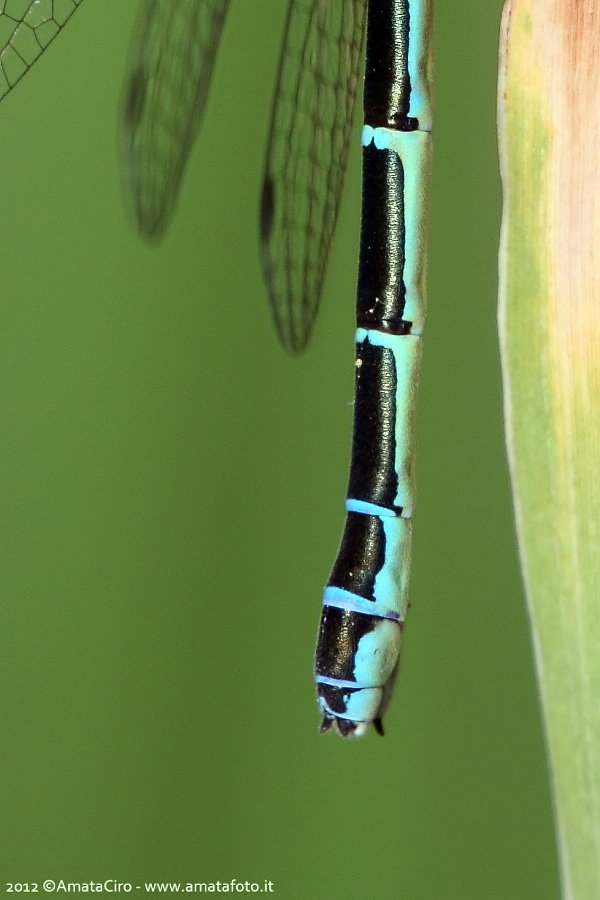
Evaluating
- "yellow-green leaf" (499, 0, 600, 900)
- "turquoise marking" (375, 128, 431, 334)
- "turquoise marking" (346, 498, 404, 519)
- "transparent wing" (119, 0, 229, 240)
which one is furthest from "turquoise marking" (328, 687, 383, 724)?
"transparent wing" (119, 0, 229, 240)

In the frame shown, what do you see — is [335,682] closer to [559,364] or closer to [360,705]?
[360,705]

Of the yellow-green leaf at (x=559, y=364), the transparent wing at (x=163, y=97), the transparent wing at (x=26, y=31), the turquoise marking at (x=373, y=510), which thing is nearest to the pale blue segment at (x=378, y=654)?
the turquoise marking at (x=373, y=510)

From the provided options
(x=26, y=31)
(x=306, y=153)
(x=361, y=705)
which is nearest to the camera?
(x=361, y=705)

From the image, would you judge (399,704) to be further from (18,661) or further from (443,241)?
(443,241)

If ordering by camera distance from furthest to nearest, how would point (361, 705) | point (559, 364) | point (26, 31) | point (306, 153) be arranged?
point (306, 153)
point (26, 31)
point (361, 705)
point (559, 364)

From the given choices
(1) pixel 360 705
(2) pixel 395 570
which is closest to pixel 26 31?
(2) pixel 395 570

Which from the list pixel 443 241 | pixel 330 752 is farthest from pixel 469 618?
pixel 443 241

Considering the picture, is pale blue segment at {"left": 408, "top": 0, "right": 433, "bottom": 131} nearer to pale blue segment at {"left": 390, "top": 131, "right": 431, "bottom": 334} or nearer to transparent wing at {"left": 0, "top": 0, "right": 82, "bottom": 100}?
pale blue segment at {"left": 390, "top": 131, "right": 431, "bottom": 334}
